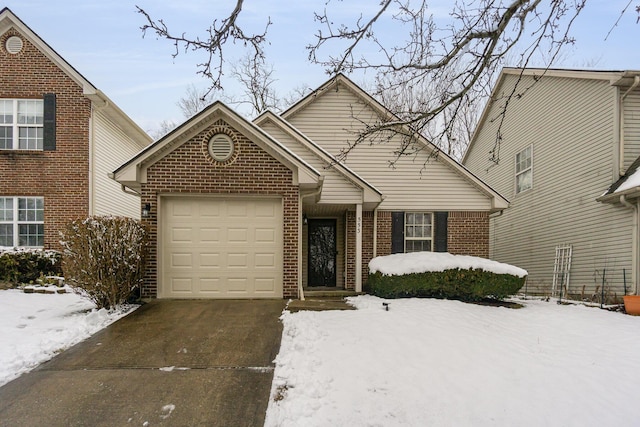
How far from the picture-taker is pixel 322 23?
475 cm

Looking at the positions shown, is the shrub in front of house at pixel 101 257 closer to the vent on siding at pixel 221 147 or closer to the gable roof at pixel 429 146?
the vent on siding at pixel 221 147

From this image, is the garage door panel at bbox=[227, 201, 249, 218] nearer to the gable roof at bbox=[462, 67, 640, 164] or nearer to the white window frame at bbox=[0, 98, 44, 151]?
the gable roof at bbox=[462, 67, 640, 164]

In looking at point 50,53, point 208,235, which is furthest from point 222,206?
point 50,53

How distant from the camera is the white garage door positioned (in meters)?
8.59

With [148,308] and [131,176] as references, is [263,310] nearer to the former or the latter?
[148,308]

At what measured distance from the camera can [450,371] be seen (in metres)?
4.89

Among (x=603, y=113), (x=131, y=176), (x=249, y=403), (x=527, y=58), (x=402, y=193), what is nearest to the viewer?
(x=249, y=403)

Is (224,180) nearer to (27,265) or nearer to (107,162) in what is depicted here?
(27,265)

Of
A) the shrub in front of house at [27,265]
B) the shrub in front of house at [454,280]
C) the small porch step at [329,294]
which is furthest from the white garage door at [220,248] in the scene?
the shrub in front of house at [27,265]

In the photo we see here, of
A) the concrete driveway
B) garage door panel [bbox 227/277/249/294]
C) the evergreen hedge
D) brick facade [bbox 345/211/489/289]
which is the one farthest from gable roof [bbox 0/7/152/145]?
the evergreen hedge

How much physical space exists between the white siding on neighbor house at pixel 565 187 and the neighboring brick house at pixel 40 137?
11797mm

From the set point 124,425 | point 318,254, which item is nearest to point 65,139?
point 318,254

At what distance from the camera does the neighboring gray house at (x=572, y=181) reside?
10289 mm

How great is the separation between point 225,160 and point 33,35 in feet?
29.1
